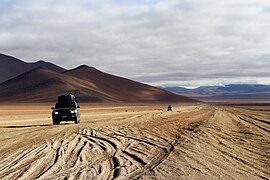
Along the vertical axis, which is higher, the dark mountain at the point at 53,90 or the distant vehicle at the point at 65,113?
the dark mountain at the point at 53,90

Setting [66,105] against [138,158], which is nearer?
[138,158]

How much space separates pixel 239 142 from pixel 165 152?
4.16 metres

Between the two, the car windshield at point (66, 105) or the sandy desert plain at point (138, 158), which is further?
the car windshield at point (66, 105)

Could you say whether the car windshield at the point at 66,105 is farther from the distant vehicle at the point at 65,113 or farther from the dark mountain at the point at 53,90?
the dark mountain at the point at 53,90

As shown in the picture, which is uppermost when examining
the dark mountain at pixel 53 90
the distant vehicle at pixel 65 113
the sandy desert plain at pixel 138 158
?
the dark mountain at pixel 53 90

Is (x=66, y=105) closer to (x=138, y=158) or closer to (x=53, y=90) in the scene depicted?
(x=138, y=158)

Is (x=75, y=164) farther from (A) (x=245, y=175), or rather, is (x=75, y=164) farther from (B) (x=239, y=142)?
(B) (x=239, y=142)

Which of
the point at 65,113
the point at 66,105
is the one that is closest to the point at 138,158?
the point at 65,113


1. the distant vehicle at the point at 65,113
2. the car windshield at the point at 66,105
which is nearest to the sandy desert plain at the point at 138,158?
the distant vehicle at the point at 65,113

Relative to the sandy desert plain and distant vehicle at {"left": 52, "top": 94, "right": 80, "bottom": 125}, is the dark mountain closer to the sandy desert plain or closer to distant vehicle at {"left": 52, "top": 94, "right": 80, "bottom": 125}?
distant vehicle at {"left": 52, "top": 94, "right": 80, "bottom": 125}

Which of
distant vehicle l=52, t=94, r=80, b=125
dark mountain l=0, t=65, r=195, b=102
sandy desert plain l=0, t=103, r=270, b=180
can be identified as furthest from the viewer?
dark mountain l=0, t=65, r=195, b=102

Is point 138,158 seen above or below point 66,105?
below

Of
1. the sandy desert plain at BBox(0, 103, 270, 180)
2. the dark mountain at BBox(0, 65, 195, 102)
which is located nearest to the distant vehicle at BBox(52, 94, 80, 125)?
the sandy desert plain at BBox(0, 103, 270, 180)

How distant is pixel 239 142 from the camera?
52.4 ft
